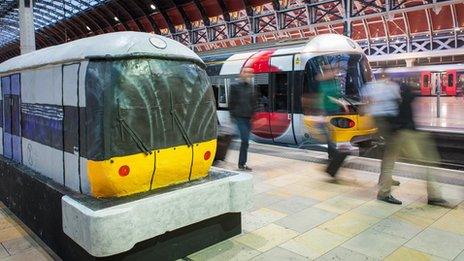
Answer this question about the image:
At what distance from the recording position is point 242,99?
6.93 metres

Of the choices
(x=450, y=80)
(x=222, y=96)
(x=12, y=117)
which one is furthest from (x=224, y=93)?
(x=450, y=80)

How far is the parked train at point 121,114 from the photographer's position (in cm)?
326

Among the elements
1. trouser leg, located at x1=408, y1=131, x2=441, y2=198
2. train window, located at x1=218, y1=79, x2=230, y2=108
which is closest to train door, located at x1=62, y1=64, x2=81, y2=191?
trouser leg, located at x1=408, y1=131, x2=441, y2=198

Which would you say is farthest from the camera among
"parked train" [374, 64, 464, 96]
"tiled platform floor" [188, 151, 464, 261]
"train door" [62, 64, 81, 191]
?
"parked train" [374, 64, 464, 96]

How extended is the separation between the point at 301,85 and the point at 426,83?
83.5 feet

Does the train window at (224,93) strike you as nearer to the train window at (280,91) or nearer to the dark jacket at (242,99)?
the train window at (280,91)

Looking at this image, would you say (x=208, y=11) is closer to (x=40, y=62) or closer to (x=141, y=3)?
(x=141, y=3)

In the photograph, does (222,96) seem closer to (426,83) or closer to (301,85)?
(301,85)

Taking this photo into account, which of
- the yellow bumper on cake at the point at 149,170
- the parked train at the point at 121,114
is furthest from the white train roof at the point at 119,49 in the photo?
the yellow bumper on cake at the point at 149,170

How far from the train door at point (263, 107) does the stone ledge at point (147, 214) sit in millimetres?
6187

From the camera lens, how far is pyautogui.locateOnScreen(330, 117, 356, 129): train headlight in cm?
863

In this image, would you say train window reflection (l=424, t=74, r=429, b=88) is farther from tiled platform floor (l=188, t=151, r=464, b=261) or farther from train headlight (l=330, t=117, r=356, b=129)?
tiled platform floor (l=188, t=151, r=464, b=261)

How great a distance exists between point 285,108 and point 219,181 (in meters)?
6.01

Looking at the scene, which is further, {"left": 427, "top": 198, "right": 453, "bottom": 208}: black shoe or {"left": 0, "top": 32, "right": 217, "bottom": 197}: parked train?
{"left": 427, "top": 198, "right": 453, "bottom": 208}: black shoe
